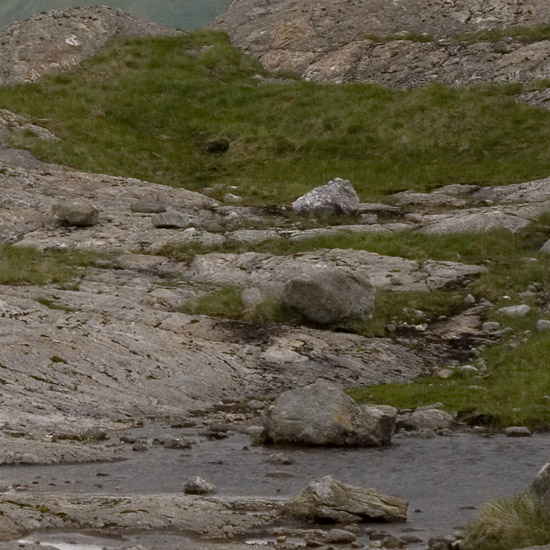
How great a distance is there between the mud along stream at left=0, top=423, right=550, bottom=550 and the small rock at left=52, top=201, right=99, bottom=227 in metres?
18.7

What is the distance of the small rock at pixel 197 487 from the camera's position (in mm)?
19297

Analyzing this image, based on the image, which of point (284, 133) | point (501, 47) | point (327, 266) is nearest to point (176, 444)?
point (327, 266)

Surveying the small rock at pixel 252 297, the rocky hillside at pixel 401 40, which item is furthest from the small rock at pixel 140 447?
the rocky hillside at pixel 401 40

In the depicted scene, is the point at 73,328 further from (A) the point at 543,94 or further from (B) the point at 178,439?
(A) the point at 543,94

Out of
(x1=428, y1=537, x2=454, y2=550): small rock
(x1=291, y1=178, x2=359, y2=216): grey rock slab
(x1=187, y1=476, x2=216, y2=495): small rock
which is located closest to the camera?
(x1=428, y1=537, x2=454, y2=550): small rock

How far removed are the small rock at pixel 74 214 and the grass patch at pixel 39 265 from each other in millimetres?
3385

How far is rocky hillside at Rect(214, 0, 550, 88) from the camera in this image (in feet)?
197

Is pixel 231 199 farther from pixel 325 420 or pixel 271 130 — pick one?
pixel 325 420

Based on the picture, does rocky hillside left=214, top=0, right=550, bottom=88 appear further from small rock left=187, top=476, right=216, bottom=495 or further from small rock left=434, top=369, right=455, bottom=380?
small rock left=187, top=476, right=216, bottom=495

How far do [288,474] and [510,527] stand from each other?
6630mm

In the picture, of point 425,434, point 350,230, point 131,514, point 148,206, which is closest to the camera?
point 131,514

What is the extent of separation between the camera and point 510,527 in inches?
596

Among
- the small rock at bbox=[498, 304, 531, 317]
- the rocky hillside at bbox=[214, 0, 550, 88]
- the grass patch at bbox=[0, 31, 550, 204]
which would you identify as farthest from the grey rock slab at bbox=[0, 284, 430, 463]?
the rocky hillside at bbox=[214, 0, 550, 88]

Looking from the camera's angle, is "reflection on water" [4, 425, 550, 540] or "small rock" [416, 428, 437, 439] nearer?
"reflection on water" [4, 425, 550, 540]
